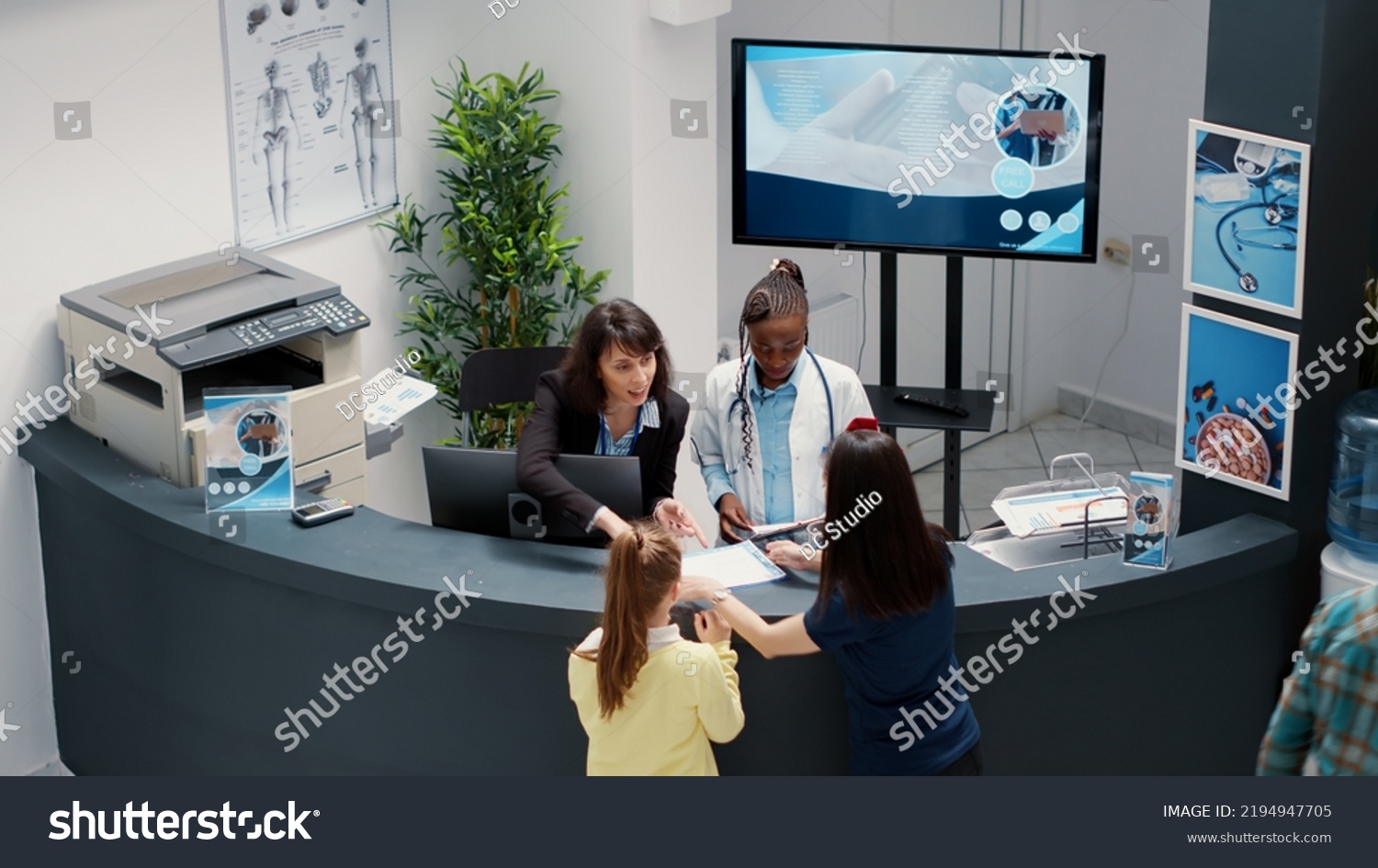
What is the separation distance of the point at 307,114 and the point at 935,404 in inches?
84.2

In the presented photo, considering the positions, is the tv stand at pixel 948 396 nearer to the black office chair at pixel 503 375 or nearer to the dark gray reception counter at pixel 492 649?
the black office chair at pixel 503 375

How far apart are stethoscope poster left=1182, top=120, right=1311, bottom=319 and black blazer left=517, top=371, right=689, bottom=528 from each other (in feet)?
4.39

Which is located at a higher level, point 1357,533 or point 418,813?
point 1357,533

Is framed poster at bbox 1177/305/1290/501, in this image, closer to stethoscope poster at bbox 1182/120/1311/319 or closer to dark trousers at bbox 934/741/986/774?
stethoscope poster at bbox 1182/120/1311/319

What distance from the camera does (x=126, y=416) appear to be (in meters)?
4.05

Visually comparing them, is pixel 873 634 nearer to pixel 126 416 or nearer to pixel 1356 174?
pixel 1356 174

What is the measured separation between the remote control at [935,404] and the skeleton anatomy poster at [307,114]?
1.83 m

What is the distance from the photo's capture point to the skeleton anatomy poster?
4.73 meters

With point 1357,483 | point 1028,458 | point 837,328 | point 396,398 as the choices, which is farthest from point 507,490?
point 1028,458

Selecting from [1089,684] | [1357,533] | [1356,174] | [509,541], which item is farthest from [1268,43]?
[509,541]

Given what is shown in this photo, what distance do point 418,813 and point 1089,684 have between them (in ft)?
4.99

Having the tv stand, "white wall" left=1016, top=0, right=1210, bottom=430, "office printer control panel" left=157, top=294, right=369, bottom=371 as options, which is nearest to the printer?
"office printer control panel" left=157, top=294, right=369, bottom=371

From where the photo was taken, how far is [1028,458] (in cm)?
695

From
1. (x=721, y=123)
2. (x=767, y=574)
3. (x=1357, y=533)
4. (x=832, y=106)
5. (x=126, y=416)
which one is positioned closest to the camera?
(x=767, y=574)
